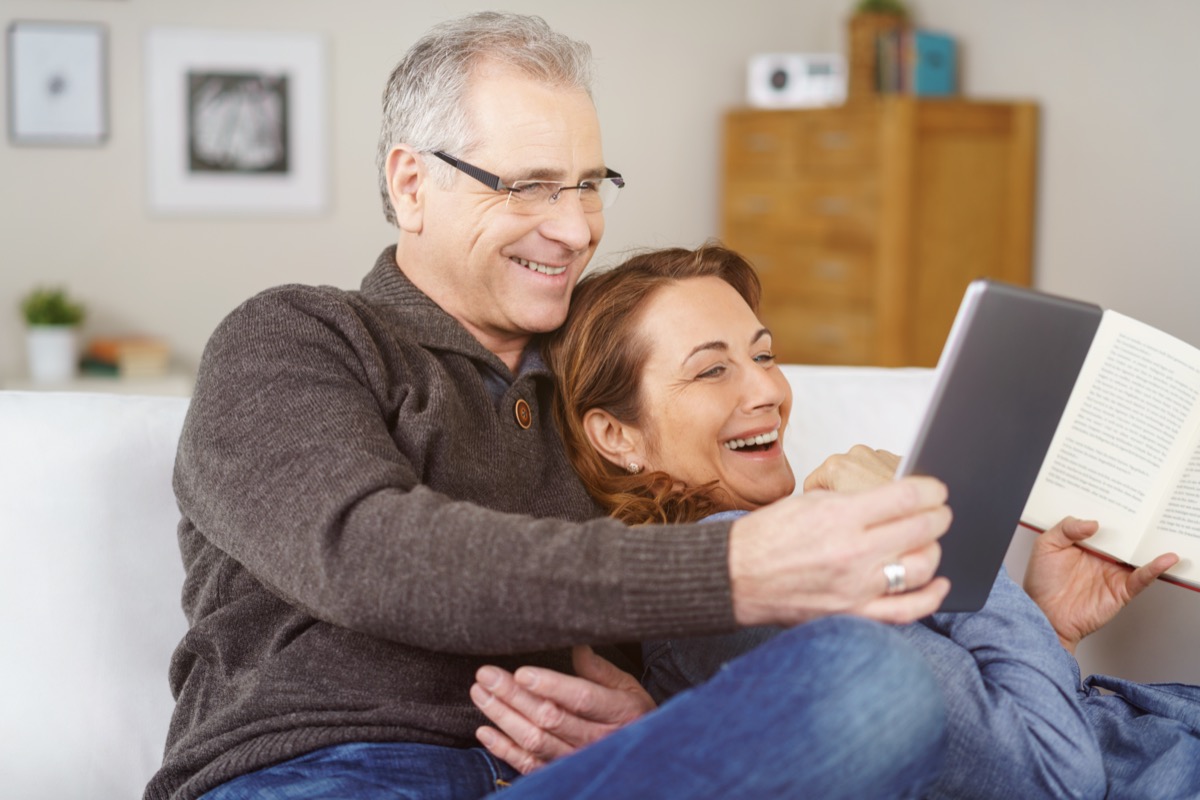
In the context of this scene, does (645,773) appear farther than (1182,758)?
No

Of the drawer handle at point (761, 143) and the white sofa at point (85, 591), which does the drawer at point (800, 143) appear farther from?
the white sofa at point (85, 591)

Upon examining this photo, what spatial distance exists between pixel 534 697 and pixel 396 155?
0.73 m

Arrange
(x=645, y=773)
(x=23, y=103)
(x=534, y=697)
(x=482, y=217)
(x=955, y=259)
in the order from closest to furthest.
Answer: (x=645, y=773) → (x=534, y=697) → (x=482, y=217) → (x=23, y=103) → (x=955, y=259)

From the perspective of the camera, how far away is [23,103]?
4.27m

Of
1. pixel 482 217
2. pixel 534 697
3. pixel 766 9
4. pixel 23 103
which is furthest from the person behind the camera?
pixel 766 9

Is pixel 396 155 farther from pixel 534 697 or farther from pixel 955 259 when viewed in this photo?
pixel 955 259

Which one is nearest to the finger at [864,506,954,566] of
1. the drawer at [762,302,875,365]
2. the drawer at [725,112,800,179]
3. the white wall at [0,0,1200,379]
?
the white wall at [0,0,1200,379]

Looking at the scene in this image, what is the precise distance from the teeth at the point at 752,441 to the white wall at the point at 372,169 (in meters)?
2.78

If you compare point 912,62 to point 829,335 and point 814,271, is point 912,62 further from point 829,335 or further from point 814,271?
point 829,335

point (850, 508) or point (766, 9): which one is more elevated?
point (766, 9)

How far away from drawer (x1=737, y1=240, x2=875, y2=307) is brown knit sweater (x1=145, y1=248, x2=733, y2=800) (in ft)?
10.0

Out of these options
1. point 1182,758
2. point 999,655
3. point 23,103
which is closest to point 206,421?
point 999,655

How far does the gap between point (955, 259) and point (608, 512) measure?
3.29m

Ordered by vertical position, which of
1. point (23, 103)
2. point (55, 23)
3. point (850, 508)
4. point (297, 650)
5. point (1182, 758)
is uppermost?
point (55, 23)
